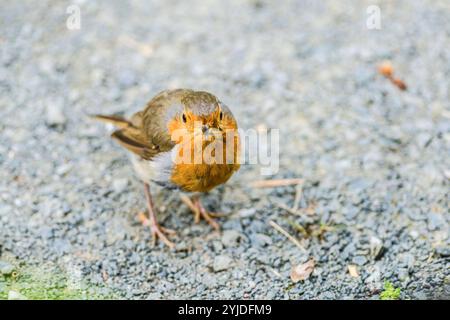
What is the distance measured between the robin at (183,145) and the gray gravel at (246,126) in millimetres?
350

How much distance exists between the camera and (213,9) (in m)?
6.55

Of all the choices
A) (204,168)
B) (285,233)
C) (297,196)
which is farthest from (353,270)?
(204,168)

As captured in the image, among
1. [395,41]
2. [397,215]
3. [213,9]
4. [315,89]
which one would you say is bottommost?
[397,215]

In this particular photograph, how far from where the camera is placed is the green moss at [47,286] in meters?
4.03

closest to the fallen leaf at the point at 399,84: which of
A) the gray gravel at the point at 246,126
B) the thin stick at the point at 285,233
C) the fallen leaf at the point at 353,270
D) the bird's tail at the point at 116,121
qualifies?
the gray gravel at the point at 246,126

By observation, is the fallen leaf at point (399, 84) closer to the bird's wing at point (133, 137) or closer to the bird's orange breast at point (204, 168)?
the bird's orange breast at point (204, 168)

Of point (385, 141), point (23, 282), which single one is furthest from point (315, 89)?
point (23, 282)

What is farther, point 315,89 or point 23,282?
point 315,89

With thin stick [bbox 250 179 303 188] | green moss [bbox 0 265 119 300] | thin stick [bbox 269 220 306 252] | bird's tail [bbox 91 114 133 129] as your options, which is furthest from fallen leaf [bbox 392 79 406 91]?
green moss [bbox 0 265 119 300]

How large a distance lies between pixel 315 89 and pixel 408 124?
83cm

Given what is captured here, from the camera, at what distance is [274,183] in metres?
5.02

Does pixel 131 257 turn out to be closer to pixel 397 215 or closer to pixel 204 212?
pixel 204 212

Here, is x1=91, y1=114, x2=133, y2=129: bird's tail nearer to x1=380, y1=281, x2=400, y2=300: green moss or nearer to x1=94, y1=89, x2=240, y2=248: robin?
x1=94, y1=89, x2=240, y2=248: robin
